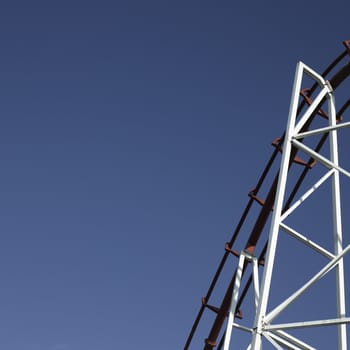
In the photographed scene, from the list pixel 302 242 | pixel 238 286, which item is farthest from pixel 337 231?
pixel 238 286

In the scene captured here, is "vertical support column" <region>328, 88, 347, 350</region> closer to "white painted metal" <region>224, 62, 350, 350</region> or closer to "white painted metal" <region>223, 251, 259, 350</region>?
"white painted metal" <region>224, 62, 350, 350</region>

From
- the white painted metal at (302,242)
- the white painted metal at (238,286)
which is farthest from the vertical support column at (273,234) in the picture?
the white painted metal at (238,286)

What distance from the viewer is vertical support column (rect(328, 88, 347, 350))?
28.2 ft

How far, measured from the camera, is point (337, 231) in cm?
926

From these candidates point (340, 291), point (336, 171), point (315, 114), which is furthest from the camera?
point (315, 114)

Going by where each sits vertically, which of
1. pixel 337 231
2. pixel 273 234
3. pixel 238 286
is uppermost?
pixel 337 231

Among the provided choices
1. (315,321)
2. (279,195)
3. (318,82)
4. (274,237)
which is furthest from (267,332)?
(318,82)

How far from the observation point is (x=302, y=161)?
472 inches

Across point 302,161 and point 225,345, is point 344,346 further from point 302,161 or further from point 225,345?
point 302,161

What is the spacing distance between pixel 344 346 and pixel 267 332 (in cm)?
162

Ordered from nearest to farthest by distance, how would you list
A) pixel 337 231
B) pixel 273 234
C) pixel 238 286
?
1. pixel 273 234
2. pixel 337 231
3. pixel 238 286

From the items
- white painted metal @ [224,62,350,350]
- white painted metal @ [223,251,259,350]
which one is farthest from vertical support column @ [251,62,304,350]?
white painted metal @ [223,251,259,350]

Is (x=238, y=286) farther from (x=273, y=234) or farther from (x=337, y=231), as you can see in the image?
(x=273, y=234)

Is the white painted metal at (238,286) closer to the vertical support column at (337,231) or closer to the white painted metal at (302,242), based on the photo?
the white painted metal at (302,242)
